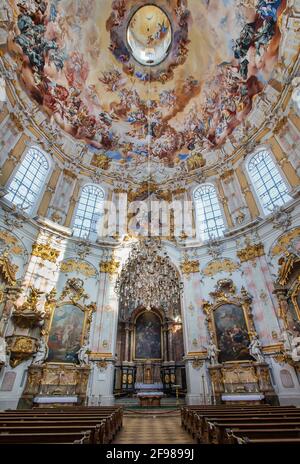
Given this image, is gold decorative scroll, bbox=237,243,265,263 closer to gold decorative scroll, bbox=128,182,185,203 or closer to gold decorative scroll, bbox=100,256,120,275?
gold decorative scroll, bbox=128,182,185,203

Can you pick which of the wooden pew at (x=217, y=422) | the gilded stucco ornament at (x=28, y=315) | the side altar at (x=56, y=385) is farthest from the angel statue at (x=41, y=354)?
the wooden pew at (x=217, y=422)

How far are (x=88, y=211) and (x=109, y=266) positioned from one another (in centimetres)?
431

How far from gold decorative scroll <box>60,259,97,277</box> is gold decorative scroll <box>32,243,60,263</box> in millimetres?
662

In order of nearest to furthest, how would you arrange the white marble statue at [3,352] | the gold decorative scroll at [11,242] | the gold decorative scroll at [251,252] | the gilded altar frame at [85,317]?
the white marble statue at [3,352], the gold decorative scroll at [11,242], the gilded altar frame at [85,317], the gold decorative scroll at [251,252]

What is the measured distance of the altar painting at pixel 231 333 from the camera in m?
11.7

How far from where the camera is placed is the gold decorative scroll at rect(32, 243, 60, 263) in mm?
12605

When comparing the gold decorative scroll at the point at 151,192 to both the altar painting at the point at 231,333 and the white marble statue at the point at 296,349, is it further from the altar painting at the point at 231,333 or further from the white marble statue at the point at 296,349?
the white marble statue at the point at 296,349

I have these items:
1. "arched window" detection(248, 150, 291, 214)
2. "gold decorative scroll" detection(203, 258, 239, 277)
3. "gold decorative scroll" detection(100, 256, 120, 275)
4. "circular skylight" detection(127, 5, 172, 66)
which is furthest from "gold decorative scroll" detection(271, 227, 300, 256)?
"circular skylight" detection(127, 5, 172, 66)

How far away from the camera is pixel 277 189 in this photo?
1334cm

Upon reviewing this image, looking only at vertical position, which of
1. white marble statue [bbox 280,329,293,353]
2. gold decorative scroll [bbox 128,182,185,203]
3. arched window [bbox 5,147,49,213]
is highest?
gold decorative scroll [bbox 128,182,185,203]

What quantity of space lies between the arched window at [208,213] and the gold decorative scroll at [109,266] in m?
5.82

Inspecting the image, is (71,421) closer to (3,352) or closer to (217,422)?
(217,422)

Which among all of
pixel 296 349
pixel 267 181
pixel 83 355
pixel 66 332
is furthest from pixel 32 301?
pixel 267 181
